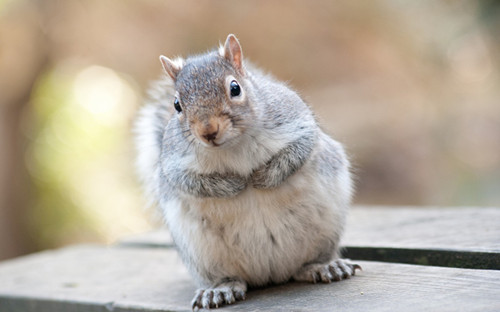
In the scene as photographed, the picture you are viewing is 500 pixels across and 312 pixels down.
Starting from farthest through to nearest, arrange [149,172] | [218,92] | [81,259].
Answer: [81,259]
[149,172]
[218,92]

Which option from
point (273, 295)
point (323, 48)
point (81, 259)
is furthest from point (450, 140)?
point (273, 295)

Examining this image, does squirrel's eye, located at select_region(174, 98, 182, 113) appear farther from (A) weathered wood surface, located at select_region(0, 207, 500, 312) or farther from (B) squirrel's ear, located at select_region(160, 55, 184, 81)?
(A) weathered wood surface, located at select_region(0, 207, 500, 312)

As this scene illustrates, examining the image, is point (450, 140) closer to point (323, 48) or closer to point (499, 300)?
point (323, 48)

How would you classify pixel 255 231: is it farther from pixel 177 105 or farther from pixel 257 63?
pixel 257 63

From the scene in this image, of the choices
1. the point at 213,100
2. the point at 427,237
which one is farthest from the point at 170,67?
the point at 427,237

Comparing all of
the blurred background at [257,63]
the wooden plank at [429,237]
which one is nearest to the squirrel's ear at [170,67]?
the wooden plank at [429,237]

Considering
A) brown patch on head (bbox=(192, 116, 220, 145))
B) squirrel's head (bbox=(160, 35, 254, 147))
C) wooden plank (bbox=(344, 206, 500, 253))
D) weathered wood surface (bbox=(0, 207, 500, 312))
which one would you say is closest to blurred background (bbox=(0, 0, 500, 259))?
weathered wood surface (bbox=(0, 207, 500, 312))

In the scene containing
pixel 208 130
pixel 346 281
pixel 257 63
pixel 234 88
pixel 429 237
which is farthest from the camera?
pixel 257 63
